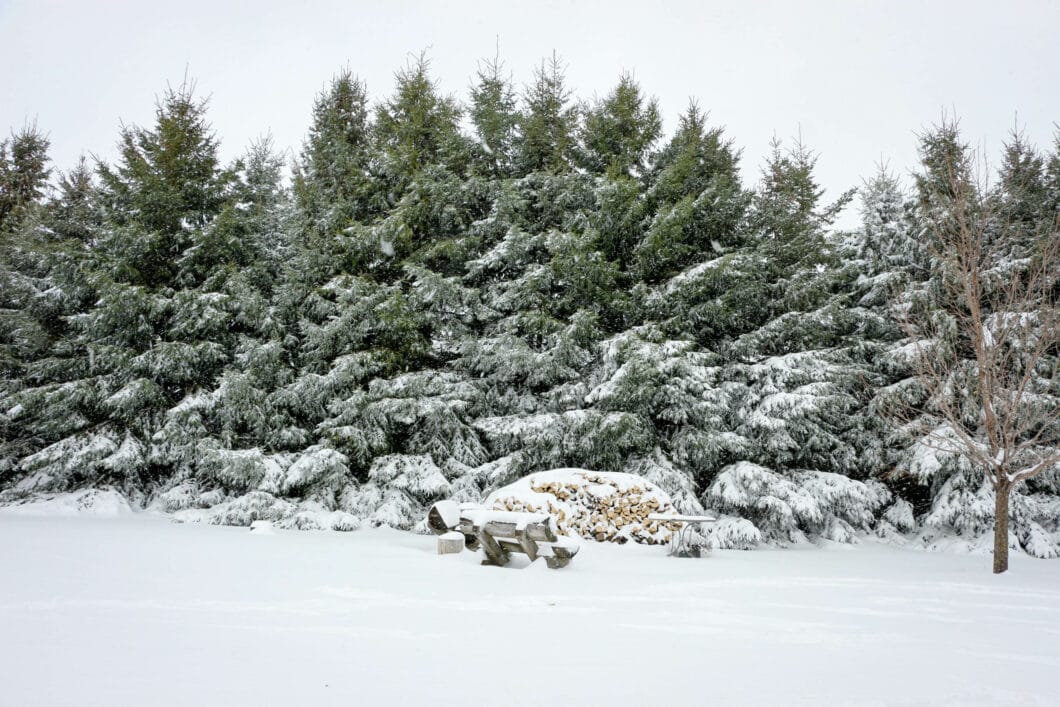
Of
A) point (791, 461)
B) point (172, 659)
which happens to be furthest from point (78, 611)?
point (791, 461)

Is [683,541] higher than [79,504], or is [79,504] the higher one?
[683,541]

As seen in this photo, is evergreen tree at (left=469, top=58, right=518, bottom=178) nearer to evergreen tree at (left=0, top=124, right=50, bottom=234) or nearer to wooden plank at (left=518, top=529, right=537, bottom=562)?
wooden plank at (left=518, top=529, right=537, bottom=562)

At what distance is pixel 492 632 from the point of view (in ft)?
13.4

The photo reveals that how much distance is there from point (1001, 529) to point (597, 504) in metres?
5.38

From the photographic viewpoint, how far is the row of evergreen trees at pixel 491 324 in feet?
35.5

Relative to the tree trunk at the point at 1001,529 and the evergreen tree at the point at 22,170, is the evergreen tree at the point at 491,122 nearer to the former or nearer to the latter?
the tree trunk at the point at 1001,529

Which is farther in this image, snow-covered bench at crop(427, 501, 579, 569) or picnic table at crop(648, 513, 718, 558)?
picnic table at crop(648, 513, 718, 558)

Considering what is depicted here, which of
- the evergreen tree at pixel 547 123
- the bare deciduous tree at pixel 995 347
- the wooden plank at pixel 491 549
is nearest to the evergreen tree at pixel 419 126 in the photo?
the evergreen tree at pixel 547 123

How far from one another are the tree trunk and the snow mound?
48.4 ft

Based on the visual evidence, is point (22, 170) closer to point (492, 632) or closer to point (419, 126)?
point (419, 126)

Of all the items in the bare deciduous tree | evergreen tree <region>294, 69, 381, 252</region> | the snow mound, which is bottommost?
the snow mound

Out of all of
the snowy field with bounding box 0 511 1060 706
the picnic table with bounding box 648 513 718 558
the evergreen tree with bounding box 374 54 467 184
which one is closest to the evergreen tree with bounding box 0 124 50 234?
the evergreen tree with bounding box 374 54 467 184

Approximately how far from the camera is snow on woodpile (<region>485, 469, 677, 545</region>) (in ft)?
29.5

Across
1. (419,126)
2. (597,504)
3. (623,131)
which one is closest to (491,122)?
(419,126)
